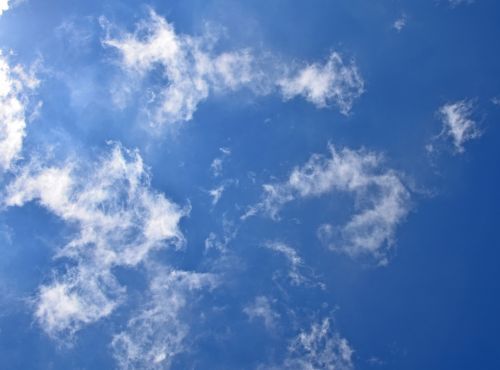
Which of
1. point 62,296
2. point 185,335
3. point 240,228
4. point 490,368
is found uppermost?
point 240,228

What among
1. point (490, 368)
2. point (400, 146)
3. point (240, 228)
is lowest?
point (490, 368)

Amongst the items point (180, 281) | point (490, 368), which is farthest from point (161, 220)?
point (490, 368)

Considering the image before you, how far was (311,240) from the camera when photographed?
195625 millimetres

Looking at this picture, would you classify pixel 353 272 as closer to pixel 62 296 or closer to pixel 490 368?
pixel 490 368

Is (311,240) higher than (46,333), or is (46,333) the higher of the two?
(311,240)

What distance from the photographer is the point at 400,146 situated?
199000mm

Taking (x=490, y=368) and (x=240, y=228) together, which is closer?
(x=490, y=368)

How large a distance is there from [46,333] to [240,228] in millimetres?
69835

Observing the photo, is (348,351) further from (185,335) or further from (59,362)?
(59,362)

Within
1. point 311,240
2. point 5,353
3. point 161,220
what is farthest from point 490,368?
point 5,353

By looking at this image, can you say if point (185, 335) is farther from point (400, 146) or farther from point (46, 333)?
point (400, 146)

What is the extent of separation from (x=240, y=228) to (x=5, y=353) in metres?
84.1

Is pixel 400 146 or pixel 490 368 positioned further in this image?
pixel 400 146

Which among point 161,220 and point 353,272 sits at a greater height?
point 161,220
